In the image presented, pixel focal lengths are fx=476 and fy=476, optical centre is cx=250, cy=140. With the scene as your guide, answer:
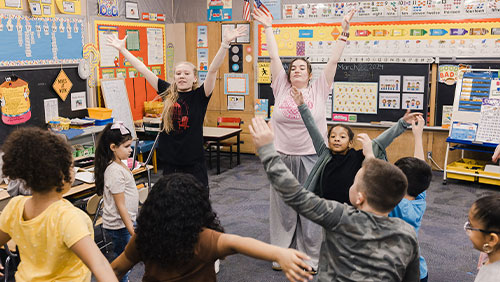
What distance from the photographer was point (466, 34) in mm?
6047

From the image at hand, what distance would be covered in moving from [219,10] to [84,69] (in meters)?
2.55

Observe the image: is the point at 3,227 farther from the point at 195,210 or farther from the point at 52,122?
the point at 52,122

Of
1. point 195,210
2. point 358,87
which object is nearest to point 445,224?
point 358,87

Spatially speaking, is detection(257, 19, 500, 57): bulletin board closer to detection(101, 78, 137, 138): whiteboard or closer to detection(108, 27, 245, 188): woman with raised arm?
detection(101, 78, 137, 138): whiteboard

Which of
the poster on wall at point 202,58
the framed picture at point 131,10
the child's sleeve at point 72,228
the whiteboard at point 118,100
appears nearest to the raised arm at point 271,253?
the child's sleeve at point 72,228

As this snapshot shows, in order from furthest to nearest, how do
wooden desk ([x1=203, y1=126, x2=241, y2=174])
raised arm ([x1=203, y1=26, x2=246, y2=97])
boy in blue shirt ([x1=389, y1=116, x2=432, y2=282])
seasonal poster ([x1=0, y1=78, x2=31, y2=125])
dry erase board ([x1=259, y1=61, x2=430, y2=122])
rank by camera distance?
dry erase board ([x1=259, y1=61, x2=430, y2=122]), wooden desk ([x1=203, y1=126, x2=241, y2=174]), seasonal poster ([x1=0, y1=78, x2=31, y2=125]), raised arm ([x1=203, y1=26, x2=246, y2=97]), boy in blue shirt ([x1=389, y1=116, x2=432, y2=282])

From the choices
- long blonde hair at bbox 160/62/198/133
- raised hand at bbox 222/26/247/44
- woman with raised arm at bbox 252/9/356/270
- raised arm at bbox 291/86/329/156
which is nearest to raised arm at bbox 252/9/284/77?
woman with raised arm at bbox 252/9/356/270

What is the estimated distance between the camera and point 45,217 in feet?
5.36

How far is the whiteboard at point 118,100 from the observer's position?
6055 mm

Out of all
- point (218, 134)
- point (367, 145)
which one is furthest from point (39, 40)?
point (367, 145)

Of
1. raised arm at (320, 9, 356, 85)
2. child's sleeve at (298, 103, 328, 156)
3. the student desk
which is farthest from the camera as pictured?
the student desk

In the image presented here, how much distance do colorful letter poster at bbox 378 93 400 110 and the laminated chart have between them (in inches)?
34.0

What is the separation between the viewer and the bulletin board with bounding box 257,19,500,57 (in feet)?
19.7

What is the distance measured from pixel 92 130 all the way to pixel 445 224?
3884mm
